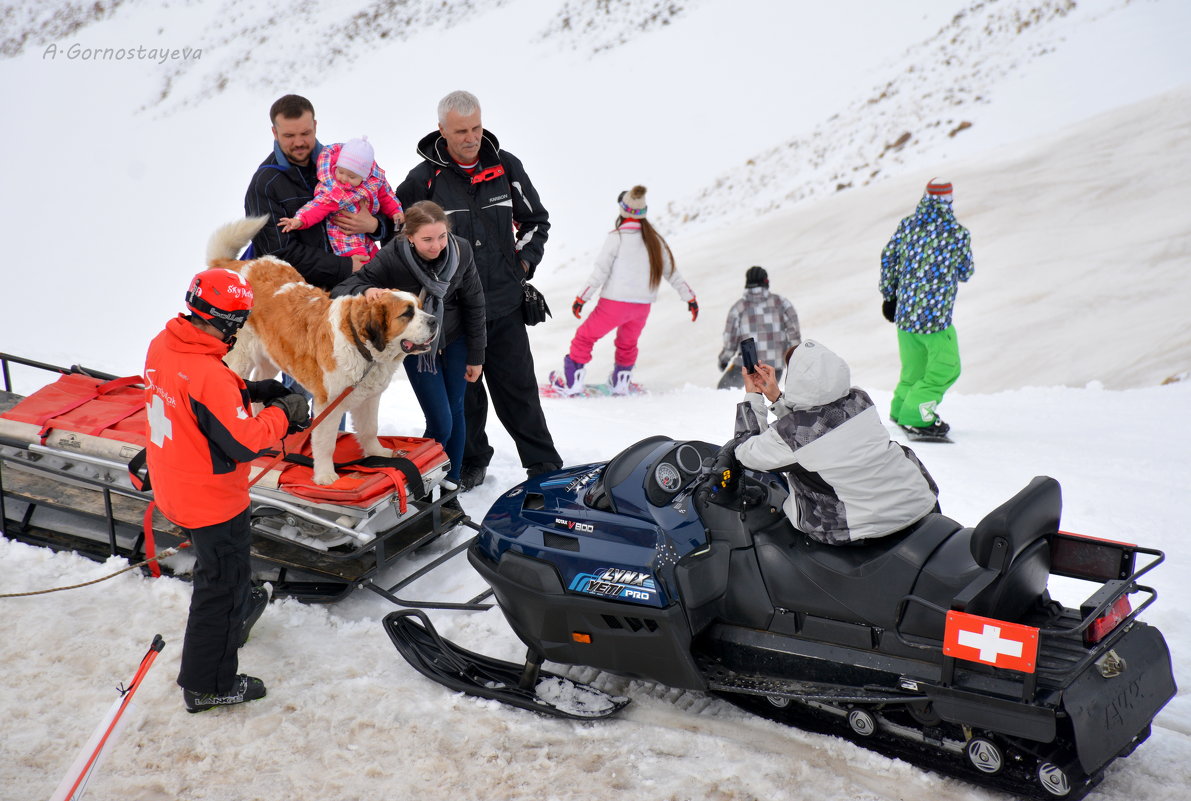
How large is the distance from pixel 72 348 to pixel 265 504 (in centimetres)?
824

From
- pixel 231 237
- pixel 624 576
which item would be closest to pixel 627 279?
pixel 231 237

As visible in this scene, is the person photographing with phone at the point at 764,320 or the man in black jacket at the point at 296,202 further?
the person photographing with phone at the point at 764,320

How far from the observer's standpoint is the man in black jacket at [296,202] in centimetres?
437

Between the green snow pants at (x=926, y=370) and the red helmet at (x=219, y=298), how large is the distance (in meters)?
4.46

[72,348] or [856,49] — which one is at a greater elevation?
[856,49]

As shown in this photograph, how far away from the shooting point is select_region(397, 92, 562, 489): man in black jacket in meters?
4.48

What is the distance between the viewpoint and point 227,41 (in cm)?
1906

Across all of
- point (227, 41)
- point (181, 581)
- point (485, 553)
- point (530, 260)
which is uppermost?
point (227, 41)

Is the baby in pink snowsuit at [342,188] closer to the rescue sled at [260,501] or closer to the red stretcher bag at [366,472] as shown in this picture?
the red stretcher bag at [366,472]

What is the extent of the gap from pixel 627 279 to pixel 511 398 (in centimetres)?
277

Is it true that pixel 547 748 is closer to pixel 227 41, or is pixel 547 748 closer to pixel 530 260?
pixel 530 260

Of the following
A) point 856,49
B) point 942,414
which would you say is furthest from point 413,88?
point 942,414

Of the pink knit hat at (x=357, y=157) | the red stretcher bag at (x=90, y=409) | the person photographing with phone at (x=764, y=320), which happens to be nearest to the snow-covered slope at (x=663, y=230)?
the red stretcher bag at (x=90, y=409)

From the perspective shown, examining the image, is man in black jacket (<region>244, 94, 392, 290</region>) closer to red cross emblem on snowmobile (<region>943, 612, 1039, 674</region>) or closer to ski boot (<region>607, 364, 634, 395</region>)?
red cross emblem on snowmobile (<region>943, 612, 1039, 674</region>)
